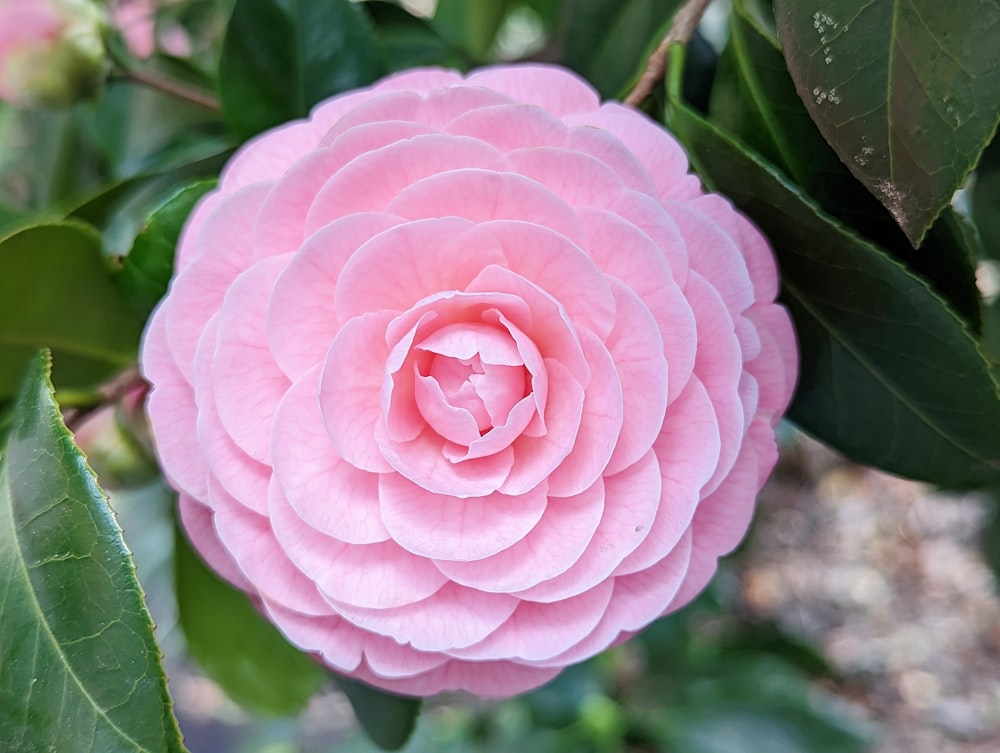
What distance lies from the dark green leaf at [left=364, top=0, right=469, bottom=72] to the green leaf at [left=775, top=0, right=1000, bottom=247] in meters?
0.34

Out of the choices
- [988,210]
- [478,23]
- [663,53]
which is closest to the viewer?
[663,53]

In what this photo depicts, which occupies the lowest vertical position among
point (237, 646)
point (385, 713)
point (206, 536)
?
point (237, 646)

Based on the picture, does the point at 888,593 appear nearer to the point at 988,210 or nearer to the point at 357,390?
the point at 988,210

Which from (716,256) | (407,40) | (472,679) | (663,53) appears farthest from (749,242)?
(407,40)

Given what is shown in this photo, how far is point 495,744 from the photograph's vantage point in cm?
127

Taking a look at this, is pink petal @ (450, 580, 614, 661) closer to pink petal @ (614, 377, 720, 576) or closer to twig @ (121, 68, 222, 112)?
pink petal @ (614, 377, 720, 576)

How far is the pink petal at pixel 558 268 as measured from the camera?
13.2 inches

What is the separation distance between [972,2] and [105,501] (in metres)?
0.38

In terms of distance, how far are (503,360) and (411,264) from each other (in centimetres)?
6

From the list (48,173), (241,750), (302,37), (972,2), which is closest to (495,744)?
(241,750)

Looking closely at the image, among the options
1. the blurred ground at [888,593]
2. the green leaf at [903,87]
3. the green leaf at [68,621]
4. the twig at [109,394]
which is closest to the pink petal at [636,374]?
the green leaf at [903,87]

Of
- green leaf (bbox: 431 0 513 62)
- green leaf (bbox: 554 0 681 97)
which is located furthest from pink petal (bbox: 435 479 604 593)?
green leaf (bbox: 431 0 513 62)

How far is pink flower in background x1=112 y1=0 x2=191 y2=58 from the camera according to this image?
83 centimetres

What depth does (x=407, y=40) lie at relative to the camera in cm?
63
